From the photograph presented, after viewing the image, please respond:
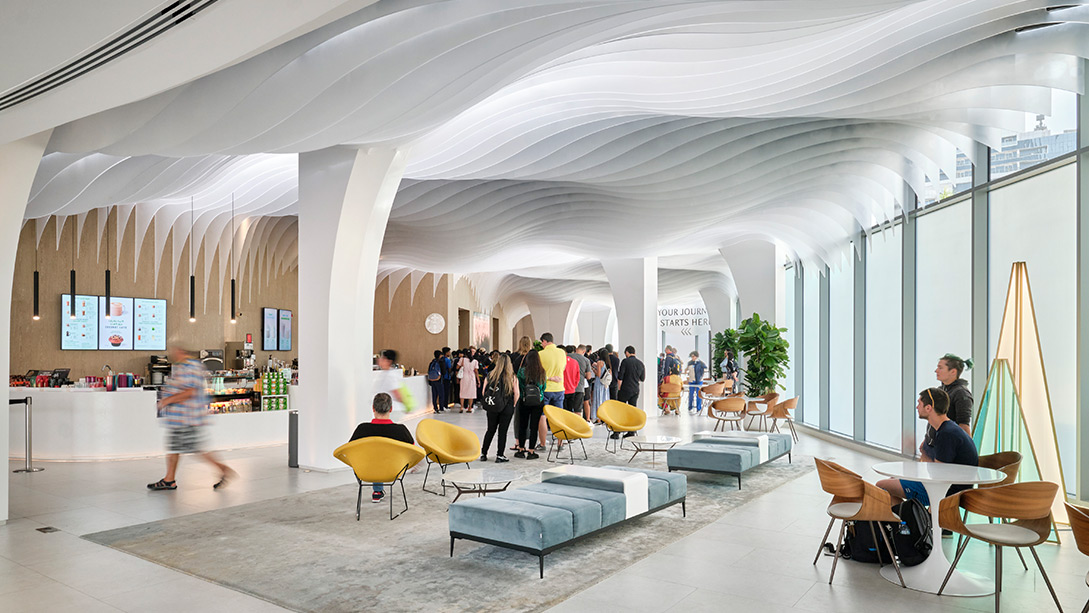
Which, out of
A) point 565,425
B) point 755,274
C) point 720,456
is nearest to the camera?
point 720,456

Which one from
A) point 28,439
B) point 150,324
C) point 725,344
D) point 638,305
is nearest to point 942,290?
point 725,344

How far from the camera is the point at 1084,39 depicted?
589 cm

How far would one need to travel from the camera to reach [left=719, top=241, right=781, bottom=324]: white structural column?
15.5 meters

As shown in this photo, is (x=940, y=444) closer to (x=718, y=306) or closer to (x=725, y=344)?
(x=725, y=344)

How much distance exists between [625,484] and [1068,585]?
291cm

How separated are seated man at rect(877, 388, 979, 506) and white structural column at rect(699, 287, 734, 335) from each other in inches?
911

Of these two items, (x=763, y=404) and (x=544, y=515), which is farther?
(x=763, y=404)

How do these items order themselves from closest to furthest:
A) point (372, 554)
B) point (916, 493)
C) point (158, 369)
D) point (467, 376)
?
1. point (372, 554)
2. point (916, 493)
3. point (158, 369)
4. point (467, 376)

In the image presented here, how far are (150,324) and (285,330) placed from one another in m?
4.17

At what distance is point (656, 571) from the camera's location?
189 inches

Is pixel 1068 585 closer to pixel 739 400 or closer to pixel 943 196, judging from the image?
pixel 943 196

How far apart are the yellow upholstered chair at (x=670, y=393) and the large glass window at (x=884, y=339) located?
17.3ft

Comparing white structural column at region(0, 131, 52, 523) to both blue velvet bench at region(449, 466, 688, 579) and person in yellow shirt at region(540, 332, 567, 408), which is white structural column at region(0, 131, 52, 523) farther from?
person in yellow shirt at region(540, 332, 567, 408)

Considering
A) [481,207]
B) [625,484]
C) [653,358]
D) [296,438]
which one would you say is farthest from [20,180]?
[653,358]
